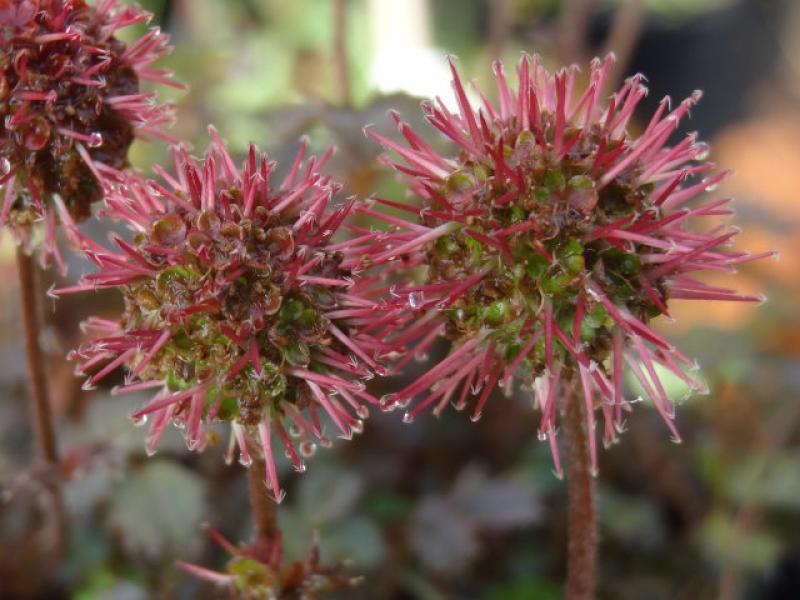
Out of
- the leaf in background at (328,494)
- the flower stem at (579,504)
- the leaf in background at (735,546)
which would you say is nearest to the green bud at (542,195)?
the flower stem at (579,504)

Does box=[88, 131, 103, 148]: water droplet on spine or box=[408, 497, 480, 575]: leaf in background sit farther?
box=[408, 497, 480, 575]: leaf in background

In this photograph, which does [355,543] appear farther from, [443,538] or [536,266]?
[536,266]

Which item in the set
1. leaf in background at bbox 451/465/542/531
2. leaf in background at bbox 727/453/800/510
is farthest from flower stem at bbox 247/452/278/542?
leaf in background at bbox 727/453/800/510

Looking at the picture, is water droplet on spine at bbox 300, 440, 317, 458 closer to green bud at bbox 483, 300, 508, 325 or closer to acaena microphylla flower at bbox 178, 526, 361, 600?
acaena microphylla flower at bbox 178, 526, 361, 600

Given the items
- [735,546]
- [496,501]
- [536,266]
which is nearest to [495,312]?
[536,266]

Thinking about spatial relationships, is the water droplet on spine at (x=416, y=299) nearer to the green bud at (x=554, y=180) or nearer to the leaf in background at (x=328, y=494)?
the green bud at (x=554, y=180)

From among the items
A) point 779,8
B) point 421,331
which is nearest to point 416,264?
point 421,331
